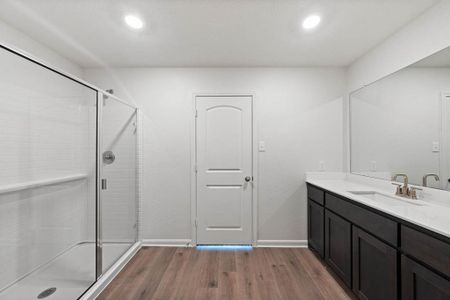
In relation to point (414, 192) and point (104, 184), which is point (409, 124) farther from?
point (104, 184)

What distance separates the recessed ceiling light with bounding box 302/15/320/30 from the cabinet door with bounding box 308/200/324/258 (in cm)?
187

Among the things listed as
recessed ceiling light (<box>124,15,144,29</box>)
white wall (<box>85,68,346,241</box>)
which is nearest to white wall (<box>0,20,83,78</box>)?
white wall (<box>85,68,346,241</box>)

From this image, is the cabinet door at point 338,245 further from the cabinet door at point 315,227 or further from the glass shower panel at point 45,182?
the glass shower panel at point 45,182

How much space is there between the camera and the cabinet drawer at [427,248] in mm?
1139

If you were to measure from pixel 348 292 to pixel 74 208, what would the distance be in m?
2.63

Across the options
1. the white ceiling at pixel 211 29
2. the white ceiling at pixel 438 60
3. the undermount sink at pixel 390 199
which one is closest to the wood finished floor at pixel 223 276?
the undermount sink at pixel 390 199

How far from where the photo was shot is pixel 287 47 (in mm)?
2514

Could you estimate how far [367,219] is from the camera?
5.70ft

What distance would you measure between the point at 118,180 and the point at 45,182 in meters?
0.76

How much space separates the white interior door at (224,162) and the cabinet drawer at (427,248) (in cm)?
184

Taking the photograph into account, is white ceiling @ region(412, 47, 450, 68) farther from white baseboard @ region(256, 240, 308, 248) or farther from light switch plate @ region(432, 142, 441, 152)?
white baseboard @ region(256, 240, 308, 248)

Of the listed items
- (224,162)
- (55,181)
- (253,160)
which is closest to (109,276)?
(55,181)

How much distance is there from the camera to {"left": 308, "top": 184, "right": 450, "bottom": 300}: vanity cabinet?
47.3 inches

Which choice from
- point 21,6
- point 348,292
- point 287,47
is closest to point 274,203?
point 348,292
